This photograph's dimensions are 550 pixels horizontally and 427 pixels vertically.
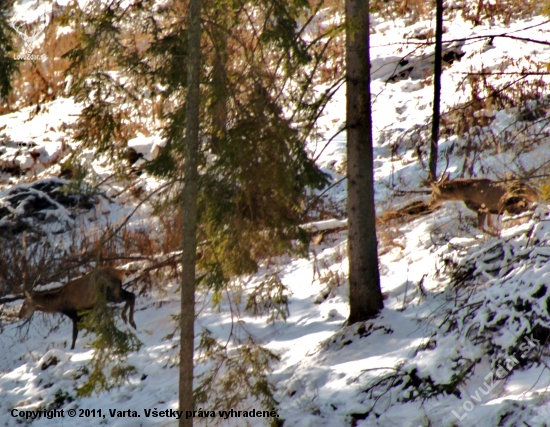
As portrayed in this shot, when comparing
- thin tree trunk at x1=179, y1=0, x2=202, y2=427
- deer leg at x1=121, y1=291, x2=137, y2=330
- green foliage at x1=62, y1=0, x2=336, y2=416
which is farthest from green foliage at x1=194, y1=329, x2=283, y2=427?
deer leg at x1=121, y1=291, x2=137, y2=330

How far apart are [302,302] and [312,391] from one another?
2.77 metres

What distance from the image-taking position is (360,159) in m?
7.41

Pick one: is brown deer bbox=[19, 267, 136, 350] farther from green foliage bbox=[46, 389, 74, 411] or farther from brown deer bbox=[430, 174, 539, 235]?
brown deer bbox=[430, 174, 539, 235]

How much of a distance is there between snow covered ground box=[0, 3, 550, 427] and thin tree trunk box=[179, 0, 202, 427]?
568 millimetres

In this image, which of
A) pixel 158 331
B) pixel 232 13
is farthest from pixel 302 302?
pixel 232 13

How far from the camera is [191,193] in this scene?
6129 millimetres

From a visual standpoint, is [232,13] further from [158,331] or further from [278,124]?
[158,331]

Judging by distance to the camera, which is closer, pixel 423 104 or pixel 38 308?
pixel 38 308

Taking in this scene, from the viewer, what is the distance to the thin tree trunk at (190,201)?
19.8ft

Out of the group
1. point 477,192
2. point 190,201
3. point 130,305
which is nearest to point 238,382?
point 190,201

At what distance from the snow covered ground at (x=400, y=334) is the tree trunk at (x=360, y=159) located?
699 mm

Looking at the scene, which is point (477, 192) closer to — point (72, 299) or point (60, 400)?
point (60, 400)

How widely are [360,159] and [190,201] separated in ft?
7.77

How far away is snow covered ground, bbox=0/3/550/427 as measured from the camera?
5.62 m
